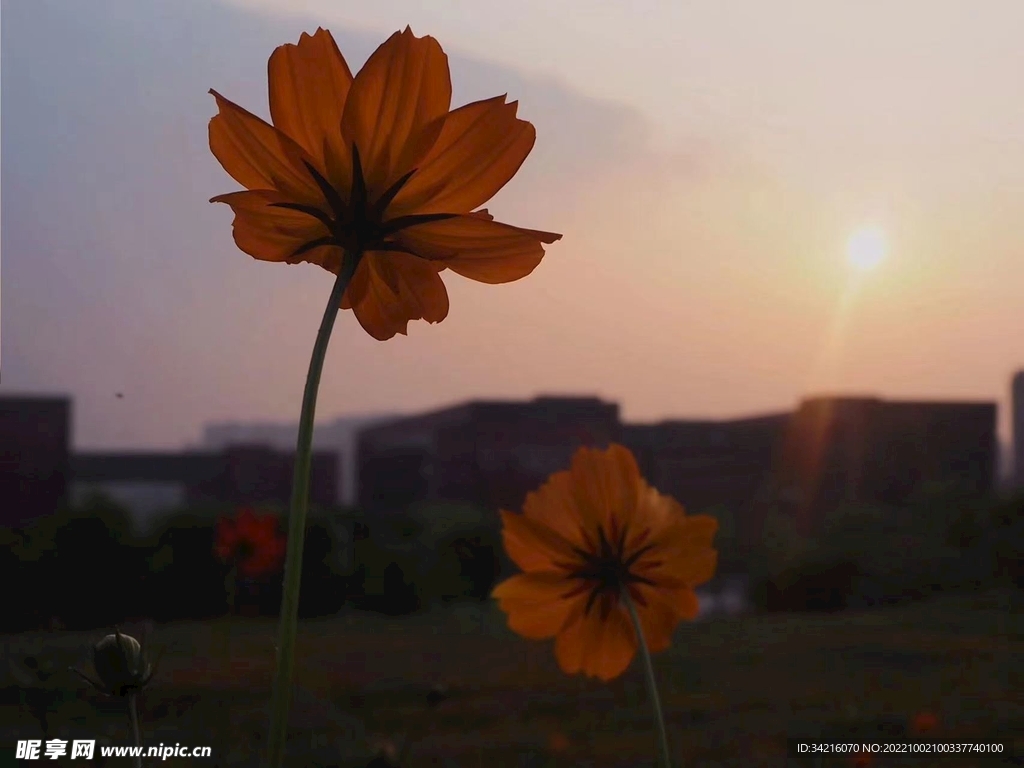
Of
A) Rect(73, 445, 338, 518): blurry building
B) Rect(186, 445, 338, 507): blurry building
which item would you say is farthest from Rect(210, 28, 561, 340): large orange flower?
Rect(186, 445, 338, 507): blurry building

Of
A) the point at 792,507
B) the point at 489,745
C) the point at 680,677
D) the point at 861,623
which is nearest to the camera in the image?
the point at 489,745

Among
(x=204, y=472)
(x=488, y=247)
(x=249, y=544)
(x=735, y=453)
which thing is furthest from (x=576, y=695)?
(x=204, y=472)

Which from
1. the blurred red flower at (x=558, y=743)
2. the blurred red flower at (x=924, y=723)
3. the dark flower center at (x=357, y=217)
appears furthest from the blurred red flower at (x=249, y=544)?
the dark flower center at (x=357, y=217)

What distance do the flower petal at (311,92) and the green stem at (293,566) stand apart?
86 millimetres

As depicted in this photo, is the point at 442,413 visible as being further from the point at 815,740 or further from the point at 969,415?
the point at 815,740

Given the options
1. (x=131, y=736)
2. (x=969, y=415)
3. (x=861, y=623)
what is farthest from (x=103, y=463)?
(x=131, y=736)

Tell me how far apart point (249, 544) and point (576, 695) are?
5.06 feet

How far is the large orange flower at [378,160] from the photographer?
0.37 metres

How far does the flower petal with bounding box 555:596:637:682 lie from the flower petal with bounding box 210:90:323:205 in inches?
12.0

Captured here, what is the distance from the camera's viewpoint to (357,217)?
0.39 metres

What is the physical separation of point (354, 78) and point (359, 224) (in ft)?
0.16

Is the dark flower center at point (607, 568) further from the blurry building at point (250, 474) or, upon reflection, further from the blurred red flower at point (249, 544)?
the blurry building at point (250, 474)

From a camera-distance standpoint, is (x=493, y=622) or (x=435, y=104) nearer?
(x=435, y=104)

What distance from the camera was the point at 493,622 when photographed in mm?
3822
